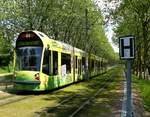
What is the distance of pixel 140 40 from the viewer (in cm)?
5712

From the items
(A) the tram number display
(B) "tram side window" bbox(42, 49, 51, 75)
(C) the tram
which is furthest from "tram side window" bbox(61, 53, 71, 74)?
(A) the tram number display

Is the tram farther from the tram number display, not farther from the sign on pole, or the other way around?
the sign on pole

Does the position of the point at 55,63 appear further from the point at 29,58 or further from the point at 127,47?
the point at 127,47

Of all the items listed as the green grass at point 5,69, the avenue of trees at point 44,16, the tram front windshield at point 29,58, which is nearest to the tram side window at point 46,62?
the tram front windshield at point 29,58

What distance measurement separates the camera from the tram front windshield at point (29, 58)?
83.9 ft

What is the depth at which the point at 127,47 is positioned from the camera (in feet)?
33.6

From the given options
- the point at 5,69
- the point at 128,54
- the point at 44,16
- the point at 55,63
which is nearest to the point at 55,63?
the point at 55,63

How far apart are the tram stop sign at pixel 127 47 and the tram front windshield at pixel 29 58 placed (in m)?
15.5

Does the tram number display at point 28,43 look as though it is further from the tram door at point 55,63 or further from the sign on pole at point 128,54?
the sign on pole at point 128,54

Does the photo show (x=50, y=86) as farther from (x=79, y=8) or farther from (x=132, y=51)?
(x=79, y=8)

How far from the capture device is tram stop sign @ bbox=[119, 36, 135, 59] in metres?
10.1

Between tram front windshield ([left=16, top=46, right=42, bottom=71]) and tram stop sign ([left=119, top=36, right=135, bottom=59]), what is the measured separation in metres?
15.5

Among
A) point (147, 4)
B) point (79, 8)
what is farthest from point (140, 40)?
point (147, 4)

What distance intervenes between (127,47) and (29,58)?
1591 cm
